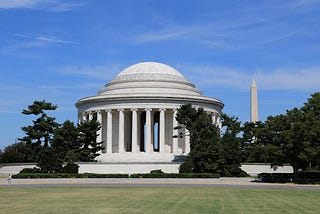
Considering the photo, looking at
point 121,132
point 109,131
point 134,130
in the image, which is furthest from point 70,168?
point 134,130

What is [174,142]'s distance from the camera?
94.6 meters

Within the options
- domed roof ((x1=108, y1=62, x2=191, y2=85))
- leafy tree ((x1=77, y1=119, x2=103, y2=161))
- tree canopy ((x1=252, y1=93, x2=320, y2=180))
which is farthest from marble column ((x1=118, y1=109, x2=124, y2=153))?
tree canopy ((x1=252, y1=93, x2=320, y2=180))

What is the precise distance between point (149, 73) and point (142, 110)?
914 cm

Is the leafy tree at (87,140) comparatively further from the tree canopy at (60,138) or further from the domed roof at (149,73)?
the domed roof at (149,73)

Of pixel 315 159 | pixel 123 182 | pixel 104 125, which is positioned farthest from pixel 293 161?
pixel 104 125

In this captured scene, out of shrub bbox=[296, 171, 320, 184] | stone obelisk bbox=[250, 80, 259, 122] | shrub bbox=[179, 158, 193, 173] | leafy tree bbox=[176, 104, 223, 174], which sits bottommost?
shrub bbox=[296, 171, 320, 184]

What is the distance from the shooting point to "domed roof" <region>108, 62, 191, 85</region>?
101m

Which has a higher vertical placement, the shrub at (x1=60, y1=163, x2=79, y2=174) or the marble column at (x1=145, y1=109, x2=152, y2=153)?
the marble column at (x1=145, y1=109, x2=152, y2=153)

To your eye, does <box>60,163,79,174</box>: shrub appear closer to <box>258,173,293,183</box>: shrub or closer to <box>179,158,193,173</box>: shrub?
<box>179,158,193,173</box>: shrub

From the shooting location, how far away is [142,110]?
9631cm

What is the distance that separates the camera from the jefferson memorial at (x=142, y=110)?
9375 cm

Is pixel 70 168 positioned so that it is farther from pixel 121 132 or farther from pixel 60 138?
pixel 121 132

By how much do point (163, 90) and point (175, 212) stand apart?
72290 millimetres

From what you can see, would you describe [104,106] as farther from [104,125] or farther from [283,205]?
[283,205]
